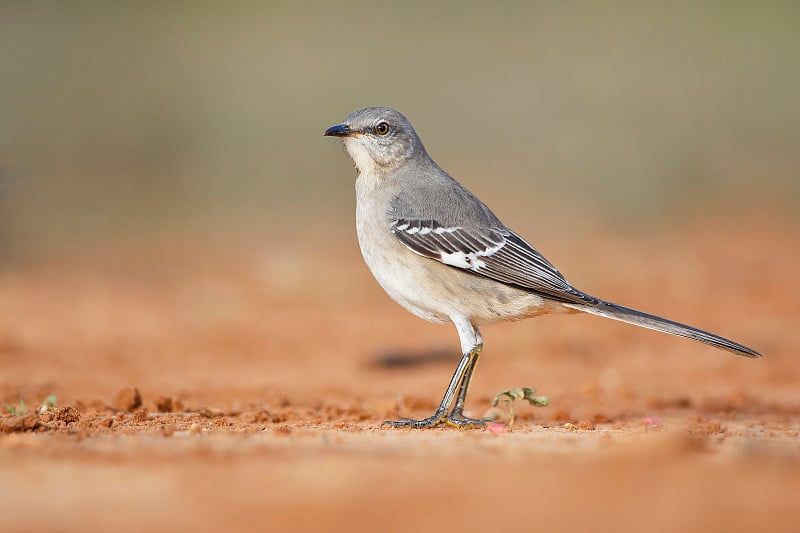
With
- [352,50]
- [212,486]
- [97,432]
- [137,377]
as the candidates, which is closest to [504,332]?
[137,377]

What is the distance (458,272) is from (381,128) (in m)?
1.45

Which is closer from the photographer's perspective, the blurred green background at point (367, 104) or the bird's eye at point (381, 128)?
the bird's eye at point (381, 128)

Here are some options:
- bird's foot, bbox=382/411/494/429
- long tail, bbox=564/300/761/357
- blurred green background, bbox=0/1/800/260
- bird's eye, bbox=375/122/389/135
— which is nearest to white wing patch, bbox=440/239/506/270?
Result: long tail, bbox=564/300/761/357

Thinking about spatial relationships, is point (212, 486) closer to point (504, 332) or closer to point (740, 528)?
point (740, 528)

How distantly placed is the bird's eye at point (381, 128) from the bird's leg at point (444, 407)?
6.35ft

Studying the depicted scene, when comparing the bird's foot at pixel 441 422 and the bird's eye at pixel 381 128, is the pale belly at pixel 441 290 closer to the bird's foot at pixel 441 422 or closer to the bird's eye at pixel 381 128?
the bird's foot at pixel 441 422

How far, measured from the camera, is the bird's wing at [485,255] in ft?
21.5

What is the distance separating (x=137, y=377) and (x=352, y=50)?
20390mm

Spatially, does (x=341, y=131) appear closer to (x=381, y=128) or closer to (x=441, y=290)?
(x=381, y=128)

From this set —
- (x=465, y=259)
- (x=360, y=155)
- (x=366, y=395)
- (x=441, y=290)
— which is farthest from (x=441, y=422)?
(x=366, y=395)

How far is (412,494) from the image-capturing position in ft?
11.9

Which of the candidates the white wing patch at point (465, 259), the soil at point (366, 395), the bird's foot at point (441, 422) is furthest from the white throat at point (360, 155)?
the bird's foot at point (441, 422)

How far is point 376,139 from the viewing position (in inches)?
287

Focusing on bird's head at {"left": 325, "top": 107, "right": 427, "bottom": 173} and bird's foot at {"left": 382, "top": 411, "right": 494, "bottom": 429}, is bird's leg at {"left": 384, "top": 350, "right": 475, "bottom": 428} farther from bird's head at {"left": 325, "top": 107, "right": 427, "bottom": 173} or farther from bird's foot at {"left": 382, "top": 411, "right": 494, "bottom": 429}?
bird's head at {"left": 325, "top": 107, "right": 427, "bottom": 173}
